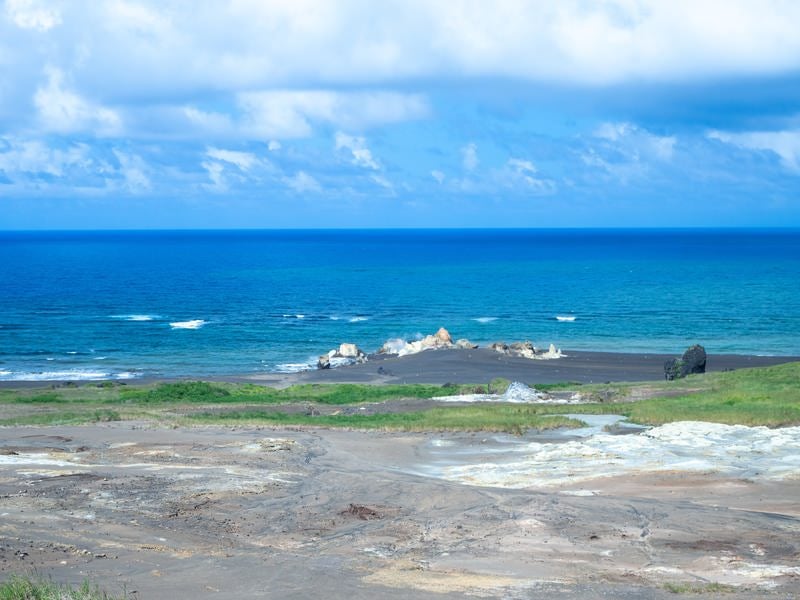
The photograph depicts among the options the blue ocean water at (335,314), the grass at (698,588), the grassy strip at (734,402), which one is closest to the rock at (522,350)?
the blue ocean water at (335,314)

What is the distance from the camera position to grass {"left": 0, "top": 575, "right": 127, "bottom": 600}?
15.7 metres

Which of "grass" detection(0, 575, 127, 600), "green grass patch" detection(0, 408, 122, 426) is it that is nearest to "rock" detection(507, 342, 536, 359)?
"green grass patch" detection(0, 408, 122, 426)

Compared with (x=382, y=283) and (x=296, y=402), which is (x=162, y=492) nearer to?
(x=296, y=402)

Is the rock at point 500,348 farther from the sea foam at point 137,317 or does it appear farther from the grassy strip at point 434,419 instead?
the sea foam at point 137,317

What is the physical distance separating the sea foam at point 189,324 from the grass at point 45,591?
254 feet

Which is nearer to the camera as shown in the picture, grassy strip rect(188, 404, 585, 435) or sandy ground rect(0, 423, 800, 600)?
sandy ground rect(0, 423, 800, 600)

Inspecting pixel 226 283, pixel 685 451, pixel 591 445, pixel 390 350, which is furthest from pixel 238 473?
pixel 226 283

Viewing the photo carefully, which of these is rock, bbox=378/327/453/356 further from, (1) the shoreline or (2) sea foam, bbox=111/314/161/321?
(2) sea foam, bbox=111/314/161/321

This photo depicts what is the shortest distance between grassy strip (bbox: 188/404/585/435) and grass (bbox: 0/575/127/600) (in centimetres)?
2098

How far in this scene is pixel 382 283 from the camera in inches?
5906

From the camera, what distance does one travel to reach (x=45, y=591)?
15.9 meters

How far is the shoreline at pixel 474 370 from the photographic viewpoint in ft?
199

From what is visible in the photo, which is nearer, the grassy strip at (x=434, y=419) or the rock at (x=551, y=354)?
the grassy strip at (x=434, y=419)

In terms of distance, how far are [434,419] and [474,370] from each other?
78.4 ft
